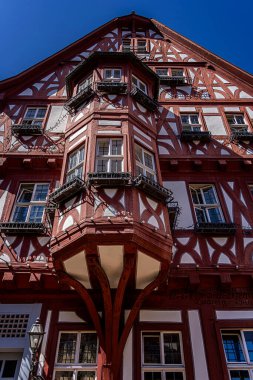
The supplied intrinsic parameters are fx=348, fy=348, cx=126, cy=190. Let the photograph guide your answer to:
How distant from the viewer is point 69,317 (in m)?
8.20

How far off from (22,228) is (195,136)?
6.72m

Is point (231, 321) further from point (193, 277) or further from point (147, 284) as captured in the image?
point (147, 284)

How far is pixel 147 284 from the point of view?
8.17 metres

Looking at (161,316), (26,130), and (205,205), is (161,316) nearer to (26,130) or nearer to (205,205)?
(205,205)

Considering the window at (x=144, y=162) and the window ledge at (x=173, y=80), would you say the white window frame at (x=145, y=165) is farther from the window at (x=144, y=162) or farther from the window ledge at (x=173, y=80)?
the window ledge at (x=173, y=80)

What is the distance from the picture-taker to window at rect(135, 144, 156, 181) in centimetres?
928

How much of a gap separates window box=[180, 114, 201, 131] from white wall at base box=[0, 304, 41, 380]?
8.45 metres

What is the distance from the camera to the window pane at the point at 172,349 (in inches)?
300

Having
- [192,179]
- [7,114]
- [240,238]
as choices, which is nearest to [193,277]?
[240,238]

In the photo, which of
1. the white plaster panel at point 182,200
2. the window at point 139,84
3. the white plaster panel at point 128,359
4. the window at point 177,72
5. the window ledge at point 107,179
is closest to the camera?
the white plaster panel at point 128,359

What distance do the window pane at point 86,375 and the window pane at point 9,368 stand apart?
148cm

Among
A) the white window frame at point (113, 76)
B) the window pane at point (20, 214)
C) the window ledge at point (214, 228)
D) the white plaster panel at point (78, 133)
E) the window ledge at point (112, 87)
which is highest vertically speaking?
the white window frame at point (113, 76)

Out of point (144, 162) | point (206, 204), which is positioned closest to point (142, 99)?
point (144, 162)

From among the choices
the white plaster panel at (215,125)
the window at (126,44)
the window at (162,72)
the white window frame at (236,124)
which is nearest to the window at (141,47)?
the window at (126,44)
